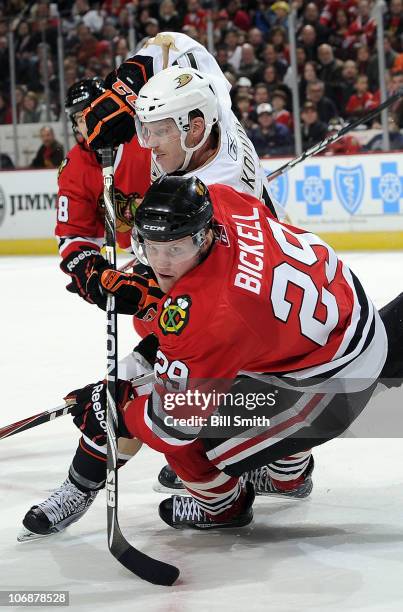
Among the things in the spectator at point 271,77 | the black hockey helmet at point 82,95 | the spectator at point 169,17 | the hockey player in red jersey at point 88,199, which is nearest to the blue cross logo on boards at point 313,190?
the spectator at point 271,77

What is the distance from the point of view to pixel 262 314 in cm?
236

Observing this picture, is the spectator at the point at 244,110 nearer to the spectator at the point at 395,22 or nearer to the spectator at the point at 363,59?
the spectator at the point at 363,59

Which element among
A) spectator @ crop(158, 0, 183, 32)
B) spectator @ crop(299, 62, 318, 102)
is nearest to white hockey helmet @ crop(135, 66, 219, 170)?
spectator @ crop(299, 62, 318, 102)

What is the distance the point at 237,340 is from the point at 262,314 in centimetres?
9

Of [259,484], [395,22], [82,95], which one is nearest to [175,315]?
[259,484]

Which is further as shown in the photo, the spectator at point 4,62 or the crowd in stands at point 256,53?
→ the spectator at point 4,62

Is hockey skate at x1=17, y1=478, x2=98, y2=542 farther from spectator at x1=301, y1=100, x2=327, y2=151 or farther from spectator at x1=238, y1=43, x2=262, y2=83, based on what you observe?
spectator at x1=238, y1=43, x2=262, y2=83

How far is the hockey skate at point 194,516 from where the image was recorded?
9.21 ft

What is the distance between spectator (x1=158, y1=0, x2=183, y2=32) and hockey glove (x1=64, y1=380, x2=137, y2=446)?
8.66 m

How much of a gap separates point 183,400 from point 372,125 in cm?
725

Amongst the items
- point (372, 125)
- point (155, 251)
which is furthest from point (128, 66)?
point (372, 125)

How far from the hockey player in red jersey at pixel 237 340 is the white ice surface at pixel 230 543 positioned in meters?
0.19

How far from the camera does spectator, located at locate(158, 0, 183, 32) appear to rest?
1095 centimetres

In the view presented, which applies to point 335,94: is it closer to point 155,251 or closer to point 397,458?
point 397,458
